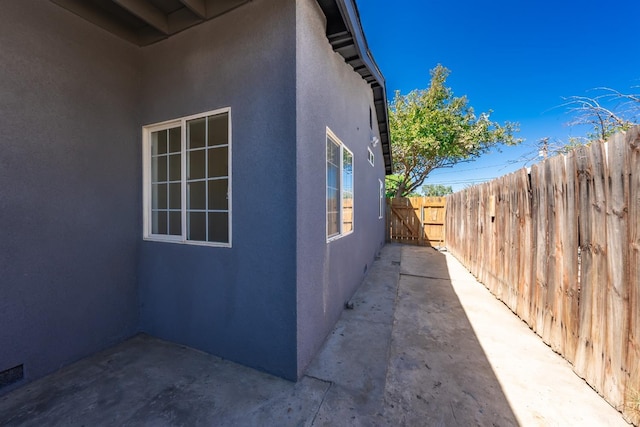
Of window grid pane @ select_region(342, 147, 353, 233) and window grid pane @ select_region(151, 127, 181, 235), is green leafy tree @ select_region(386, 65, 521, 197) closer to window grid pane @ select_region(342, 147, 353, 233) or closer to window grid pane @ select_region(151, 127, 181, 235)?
window grid pane @ select_region(342, 147, 353, 233)

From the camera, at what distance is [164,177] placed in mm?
3307

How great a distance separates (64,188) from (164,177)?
3.22ft

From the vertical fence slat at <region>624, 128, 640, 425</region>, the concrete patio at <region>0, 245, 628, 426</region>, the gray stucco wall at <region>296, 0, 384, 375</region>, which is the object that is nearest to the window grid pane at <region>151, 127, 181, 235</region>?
the concrete patio at <region>0, 245, 628, 426</region>

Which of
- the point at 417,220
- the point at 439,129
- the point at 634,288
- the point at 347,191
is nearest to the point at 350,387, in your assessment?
the point at 634,288

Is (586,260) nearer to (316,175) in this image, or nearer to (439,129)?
(316,175)

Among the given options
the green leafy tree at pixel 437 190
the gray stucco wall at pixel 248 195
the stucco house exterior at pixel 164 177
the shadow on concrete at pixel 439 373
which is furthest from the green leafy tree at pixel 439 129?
the green leafy tree at pixel 437 190

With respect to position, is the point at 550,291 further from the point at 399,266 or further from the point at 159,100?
the point at 159,100

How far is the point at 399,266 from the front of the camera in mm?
7051

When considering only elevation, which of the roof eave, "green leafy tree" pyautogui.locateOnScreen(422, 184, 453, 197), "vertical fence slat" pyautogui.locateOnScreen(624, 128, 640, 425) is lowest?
"vertical fence slat" pyautogui.locateOnScreen(624, 128, 640, 425)

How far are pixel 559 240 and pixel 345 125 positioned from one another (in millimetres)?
3185

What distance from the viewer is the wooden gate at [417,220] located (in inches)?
427

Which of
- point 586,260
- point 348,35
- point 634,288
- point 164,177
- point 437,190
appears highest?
point 437,190

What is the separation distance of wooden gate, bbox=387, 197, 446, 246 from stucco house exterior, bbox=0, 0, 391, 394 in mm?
8941

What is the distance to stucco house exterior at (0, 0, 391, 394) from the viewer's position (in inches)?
89.7
